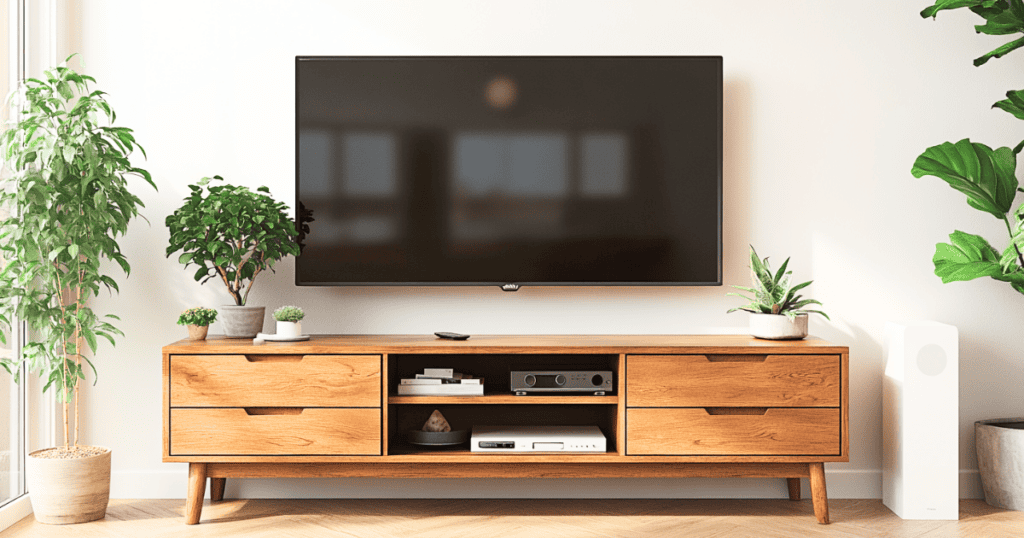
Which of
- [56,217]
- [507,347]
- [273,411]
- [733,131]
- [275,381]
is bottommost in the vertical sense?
[273,411]

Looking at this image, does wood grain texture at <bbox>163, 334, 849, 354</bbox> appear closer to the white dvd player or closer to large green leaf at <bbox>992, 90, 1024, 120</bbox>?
the white dvd player

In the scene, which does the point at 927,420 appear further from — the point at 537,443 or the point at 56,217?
the point at 56,217

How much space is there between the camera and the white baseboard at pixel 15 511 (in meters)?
2.23

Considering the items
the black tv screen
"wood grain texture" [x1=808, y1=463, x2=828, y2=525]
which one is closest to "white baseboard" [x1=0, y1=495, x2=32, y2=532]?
the black tv screen

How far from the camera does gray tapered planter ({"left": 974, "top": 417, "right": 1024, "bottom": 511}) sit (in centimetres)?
237

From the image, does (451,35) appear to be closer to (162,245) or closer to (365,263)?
(365,263)

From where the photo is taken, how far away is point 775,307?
2.36 metres

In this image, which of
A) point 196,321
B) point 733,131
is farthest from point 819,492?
point 196,321

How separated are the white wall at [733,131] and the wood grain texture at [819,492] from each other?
1.20ft

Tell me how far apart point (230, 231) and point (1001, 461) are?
2743 millimetres

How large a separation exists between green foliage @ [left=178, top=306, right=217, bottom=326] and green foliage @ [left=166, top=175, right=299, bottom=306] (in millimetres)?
105

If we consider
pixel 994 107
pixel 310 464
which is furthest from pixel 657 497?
pixel 994 107

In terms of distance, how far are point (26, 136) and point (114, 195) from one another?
0.29 meters

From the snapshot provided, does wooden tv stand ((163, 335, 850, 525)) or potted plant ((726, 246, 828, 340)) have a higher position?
potted plant ((726, 246, 828, 340))
